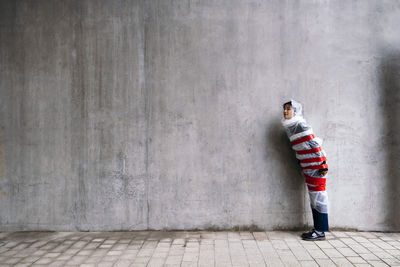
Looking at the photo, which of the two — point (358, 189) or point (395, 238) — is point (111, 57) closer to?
point (358, 189)

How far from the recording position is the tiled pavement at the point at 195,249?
314 centimetres

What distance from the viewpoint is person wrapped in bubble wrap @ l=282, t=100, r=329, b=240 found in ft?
12.1

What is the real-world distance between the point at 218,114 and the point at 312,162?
153 cm

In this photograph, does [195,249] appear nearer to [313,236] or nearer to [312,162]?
[313,236]

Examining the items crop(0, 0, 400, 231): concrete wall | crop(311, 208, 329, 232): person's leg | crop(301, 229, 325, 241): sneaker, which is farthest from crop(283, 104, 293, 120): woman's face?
crop(301, 229, 325, 241): sneaker

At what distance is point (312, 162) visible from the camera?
3730 mm

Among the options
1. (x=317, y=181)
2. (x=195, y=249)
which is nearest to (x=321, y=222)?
(x=317, y=181)

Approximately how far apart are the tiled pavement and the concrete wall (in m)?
0.24

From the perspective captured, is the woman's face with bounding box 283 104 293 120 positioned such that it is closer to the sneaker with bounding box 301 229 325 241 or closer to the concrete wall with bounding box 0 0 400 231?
the concrete wall with bounding box 0 0 400 231

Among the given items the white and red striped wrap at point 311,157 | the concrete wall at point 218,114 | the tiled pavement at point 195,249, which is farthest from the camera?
the concrete wall at point 218,114

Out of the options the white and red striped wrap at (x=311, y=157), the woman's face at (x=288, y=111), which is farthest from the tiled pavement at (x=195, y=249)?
the woman's face at (x=288, y=111)

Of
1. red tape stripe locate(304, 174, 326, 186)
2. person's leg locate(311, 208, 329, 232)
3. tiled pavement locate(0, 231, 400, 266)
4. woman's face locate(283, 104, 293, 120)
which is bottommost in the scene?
tiled pavement locate(0, 231, 400, 266)

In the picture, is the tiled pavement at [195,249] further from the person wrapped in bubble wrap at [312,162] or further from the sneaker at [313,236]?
the person wrapped in bubble wrap at [312,162]

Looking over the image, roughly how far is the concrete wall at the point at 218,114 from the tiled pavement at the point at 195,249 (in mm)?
237
